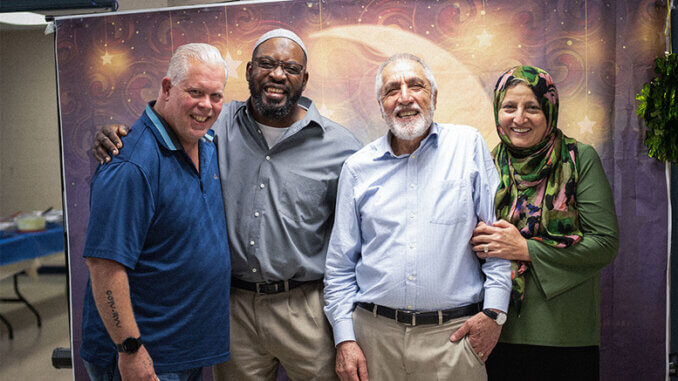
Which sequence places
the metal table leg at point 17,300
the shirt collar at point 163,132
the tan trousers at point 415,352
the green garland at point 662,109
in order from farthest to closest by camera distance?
the metal table leg at point 17,300 < the green garland at point 662,109 < the tan trousers at point 415,352 < the shirt collar at point 163,132

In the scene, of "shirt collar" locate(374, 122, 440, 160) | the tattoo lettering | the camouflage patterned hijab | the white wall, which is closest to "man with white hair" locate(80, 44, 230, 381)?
the tattoo lettering

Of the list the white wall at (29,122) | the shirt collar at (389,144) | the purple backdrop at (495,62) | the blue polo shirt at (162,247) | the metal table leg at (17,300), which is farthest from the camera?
the metal table leg at (17,300)

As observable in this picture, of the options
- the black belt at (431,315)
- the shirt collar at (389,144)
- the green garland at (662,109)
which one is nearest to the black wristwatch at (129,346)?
the black belt at (431,315)

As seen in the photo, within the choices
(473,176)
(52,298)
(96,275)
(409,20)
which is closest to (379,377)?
(473,176)

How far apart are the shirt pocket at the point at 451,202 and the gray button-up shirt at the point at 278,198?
1.62ft

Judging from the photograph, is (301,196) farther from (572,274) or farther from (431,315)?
(572,274)

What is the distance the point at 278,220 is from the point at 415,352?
32.0 inches

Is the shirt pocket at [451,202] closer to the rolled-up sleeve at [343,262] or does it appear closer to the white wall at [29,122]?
the rolled-up sleeve at [343,262]

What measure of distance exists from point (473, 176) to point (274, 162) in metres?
0.88

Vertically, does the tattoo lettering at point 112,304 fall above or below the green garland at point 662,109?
below

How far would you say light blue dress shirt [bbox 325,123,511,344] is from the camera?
6.93ft

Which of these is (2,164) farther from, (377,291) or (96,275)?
(377,291)

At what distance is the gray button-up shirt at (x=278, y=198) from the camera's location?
2.29 meters

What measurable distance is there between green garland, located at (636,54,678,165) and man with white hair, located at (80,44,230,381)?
82.4 inches
